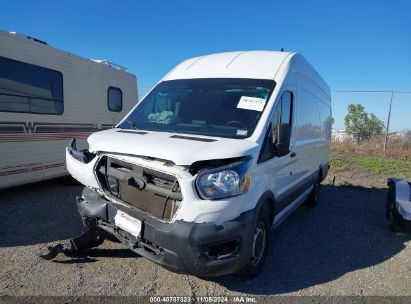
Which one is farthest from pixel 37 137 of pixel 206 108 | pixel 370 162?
pixel 370 162

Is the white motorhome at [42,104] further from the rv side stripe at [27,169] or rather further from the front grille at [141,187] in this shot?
the front grille at [141,187]

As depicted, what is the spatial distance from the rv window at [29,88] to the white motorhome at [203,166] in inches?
117

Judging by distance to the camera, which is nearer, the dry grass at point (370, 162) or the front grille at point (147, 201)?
the front grille at point (147, 201)

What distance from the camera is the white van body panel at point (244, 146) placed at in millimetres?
3180

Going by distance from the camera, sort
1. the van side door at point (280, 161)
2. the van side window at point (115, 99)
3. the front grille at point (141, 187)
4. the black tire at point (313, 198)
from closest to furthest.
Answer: the front grille at point (141, 187) → the van side door at point (280, 161) → the black tire at point (313, 198) → the van side window at point (115, 99)

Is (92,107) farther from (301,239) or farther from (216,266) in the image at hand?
(216,266)

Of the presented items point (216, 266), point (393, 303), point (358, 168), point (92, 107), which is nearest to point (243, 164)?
point (216, 266)

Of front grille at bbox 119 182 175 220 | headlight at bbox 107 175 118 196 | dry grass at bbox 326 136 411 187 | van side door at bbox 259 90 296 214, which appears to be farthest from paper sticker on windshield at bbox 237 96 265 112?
dry grass at bbox 326 136 411 187

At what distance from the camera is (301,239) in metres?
5.44

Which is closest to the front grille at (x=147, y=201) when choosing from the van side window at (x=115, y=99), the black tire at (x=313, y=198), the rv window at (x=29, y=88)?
the rv window at (x=29, y=88)

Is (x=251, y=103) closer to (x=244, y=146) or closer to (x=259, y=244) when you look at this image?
(x=244, y=146)

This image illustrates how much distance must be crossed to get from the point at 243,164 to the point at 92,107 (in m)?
6.33

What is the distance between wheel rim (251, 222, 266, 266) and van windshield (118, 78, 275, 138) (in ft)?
3.46

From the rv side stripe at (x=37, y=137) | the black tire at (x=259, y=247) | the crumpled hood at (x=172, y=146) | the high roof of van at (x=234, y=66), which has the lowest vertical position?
the black tire at (x=259, y=247)
